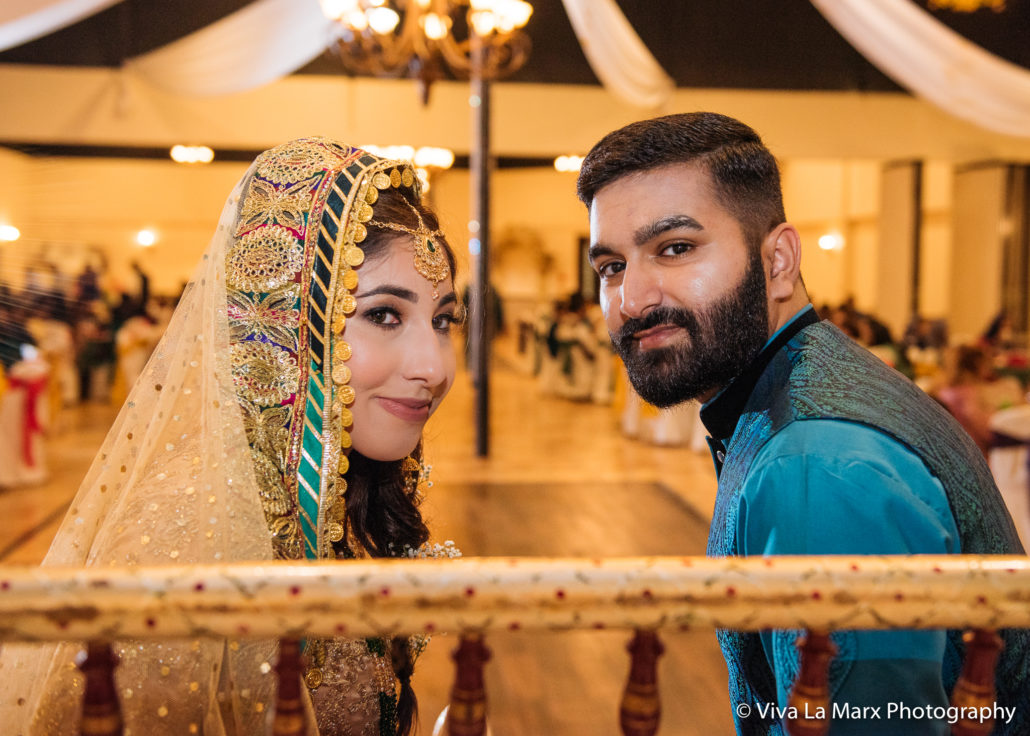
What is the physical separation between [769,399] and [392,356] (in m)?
0.52

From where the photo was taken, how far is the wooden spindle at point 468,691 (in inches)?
30.1

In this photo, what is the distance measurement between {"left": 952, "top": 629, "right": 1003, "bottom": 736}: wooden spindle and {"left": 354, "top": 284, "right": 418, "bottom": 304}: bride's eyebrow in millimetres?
809

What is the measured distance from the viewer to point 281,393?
1.24 meters

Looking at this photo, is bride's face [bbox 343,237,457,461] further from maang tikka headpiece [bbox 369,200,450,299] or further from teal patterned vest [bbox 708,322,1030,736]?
teal patterned vest [bbox 708,322,1030,736]

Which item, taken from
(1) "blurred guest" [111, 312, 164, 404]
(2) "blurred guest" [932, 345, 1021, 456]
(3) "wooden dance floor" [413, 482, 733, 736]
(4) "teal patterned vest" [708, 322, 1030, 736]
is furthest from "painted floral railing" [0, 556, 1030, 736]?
(1) "blurred guest" [111, 312, 164, 404]

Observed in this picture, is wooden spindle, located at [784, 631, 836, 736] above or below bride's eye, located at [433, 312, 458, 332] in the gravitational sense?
below

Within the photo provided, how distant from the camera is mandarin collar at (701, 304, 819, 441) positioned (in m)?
1.20

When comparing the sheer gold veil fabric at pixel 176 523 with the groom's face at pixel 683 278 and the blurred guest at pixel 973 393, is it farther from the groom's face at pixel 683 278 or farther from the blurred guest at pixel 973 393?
the blurred guest at pixel 973 393

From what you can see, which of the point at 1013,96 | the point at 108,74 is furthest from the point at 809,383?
the point at 108,74

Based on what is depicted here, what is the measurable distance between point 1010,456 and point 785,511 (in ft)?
12.7

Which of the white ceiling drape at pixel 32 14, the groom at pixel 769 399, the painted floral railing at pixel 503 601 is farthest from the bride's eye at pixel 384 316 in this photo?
the white ceiling drape at pixel 32 14

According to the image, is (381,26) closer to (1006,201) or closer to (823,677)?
(823,677)

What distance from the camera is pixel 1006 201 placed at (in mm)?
11383

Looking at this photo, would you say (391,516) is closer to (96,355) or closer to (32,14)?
(32,14)
